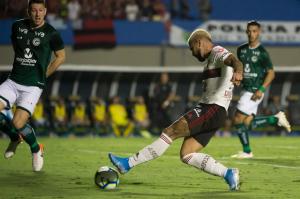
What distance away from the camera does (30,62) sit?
10914mm

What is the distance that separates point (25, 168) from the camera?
39.1 feet

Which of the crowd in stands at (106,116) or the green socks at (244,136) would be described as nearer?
the green socks at (244,136)

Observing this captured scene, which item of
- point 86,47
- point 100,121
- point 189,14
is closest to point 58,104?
point 100,121

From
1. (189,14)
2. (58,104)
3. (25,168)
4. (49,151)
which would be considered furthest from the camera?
(189,14)

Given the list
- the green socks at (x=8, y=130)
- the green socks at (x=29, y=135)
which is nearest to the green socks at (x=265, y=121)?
the green socks at (x=8, y=130)

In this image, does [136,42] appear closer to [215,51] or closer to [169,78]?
[169,78]

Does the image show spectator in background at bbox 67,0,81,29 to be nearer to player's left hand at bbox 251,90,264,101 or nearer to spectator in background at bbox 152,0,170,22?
spectator in background at bbox 152,0,170,22

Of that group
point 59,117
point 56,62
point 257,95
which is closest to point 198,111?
point 56,62

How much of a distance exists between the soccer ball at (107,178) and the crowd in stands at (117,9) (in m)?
17.6

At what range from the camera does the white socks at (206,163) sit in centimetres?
905

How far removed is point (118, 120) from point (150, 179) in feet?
49.5

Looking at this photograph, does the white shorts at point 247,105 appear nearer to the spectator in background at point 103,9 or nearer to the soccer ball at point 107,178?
the soccer ball at point 107,178

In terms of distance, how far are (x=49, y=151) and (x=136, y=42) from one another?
42.2 ft

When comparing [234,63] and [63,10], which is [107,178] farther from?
[63,10]
